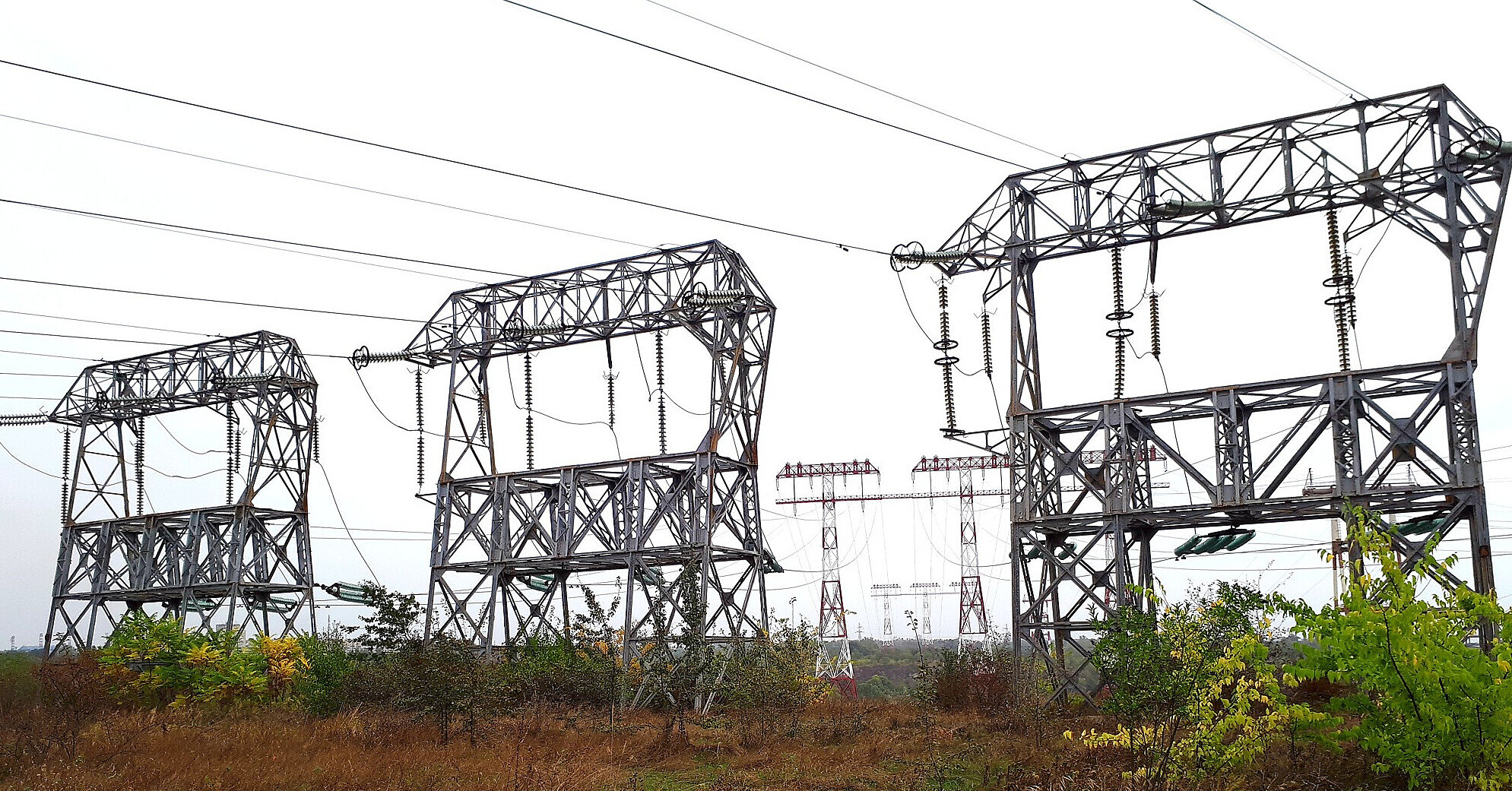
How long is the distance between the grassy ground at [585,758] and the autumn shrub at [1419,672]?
1.03 metres

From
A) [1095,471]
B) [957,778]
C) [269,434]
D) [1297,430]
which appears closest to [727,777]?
[957,778]

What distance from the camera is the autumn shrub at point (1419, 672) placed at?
12.1m

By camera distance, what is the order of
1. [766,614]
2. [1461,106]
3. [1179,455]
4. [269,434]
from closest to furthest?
[1461,106]
[1179,455]
[766,614]
[269,434]

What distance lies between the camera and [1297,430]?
22.0 m

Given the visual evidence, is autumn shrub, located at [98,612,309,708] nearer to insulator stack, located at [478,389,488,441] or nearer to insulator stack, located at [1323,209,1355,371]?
insulator stack, located at [478,389,488,441]

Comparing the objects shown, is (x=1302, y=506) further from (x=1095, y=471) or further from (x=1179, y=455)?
(x=1095, y=471)

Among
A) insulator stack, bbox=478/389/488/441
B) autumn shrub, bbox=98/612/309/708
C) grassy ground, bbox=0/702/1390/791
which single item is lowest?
grassy ground, bbox=0/702/1390/791

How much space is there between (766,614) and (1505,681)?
1896cm

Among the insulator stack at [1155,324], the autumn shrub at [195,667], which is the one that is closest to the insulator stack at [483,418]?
the autumn shrub at [195,667]

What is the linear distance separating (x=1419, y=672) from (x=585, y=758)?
12.0 m

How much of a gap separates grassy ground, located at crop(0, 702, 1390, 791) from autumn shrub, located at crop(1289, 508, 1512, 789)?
1.03 m

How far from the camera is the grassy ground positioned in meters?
15.5

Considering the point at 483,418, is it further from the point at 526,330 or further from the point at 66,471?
the point at 66,471

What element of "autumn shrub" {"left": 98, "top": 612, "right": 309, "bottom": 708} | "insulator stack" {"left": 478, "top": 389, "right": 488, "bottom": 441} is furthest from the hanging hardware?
"autumn shrub" {"left": 98, "top": 612, "right": 309, "bottom": 708}
